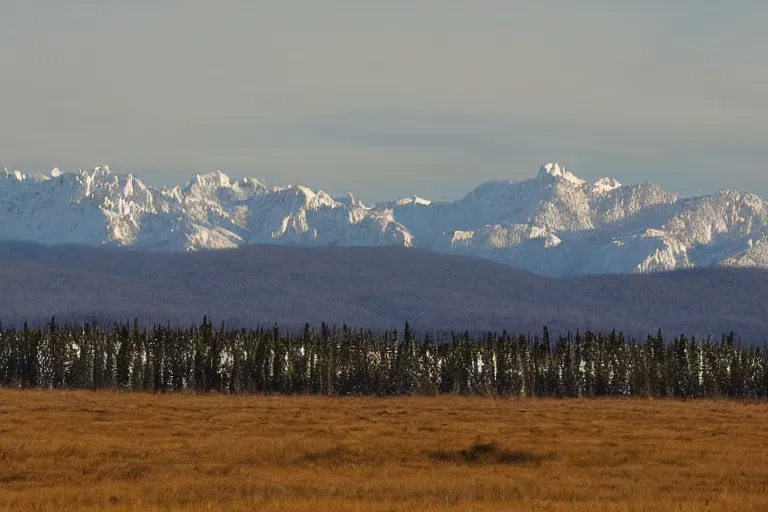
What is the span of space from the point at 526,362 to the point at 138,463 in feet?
461

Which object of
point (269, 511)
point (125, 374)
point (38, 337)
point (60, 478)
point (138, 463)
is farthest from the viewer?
point (38, 337)

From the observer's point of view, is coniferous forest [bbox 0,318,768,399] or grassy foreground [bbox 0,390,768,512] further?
coniferous forest [bbox 0,318,768,399]

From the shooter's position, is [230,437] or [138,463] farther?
[230,437]

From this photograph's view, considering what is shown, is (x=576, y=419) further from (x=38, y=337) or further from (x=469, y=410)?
(x=38, y=337)

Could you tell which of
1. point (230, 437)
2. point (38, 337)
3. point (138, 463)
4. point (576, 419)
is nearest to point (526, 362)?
point (38, 337)

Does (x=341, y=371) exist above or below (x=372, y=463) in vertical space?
above

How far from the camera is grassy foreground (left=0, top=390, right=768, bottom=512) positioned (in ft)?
149

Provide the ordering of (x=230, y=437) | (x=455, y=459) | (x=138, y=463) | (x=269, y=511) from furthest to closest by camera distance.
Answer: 1. (x=230, y=437)
2. (x=455, y=459)
3. (x=138, y=463)
4. (x=269, y=511)

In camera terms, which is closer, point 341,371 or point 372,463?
point 372,463

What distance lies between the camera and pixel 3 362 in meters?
195

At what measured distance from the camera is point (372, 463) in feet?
198

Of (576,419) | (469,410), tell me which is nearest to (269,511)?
(576,419)

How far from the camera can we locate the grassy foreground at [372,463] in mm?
45375

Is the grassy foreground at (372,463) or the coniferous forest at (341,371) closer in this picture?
the grassy foreground at (372,463)
